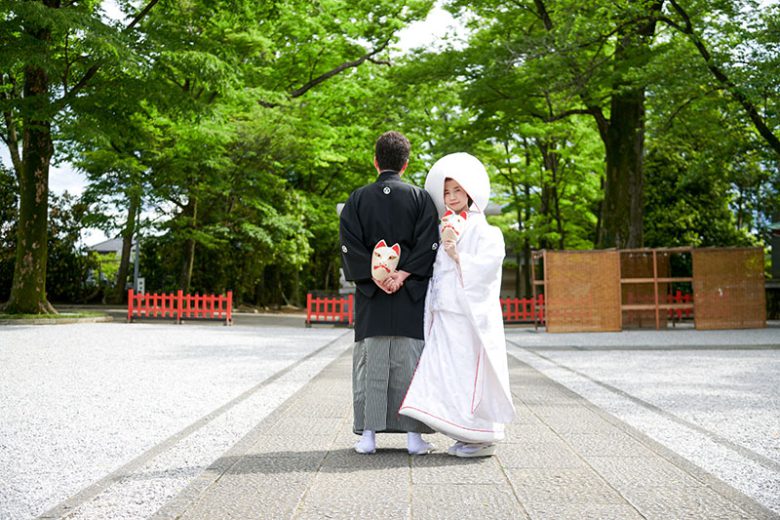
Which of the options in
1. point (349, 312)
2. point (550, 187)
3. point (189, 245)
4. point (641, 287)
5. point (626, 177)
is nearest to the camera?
point (641, 287)

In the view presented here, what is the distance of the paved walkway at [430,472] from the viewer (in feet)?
10.1

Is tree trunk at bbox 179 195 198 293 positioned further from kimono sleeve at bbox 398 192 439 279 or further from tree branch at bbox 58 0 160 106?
kimono sleeve at bbox 398 192 439 279

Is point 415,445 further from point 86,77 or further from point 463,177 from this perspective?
point 86,77

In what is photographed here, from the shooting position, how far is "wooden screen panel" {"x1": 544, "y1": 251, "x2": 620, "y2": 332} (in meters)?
16.8

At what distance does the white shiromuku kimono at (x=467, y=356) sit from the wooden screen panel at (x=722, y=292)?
47.5 ft

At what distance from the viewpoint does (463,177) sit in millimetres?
4250

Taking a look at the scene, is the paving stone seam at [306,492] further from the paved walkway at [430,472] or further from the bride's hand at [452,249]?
the bride's hand at [452,249]

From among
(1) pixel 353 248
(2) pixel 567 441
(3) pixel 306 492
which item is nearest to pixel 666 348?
(2) pixel 567 441

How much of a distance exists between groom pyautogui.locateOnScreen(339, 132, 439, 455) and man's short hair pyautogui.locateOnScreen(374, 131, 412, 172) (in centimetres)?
16

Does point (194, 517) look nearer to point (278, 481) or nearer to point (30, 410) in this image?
point (278, 481)

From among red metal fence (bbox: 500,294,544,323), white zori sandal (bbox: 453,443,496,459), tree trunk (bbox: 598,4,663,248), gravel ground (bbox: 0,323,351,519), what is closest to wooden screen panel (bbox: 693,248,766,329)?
tree trunk (bbox: 598,4,663,248)

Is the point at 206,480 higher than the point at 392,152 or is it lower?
lower

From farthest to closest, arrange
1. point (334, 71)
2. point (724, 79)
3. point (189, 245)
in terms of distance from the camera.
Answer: point (334, 71) → point (189, 245) → point (724, 79)

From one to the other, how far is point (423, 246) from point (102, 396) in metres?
3.88
